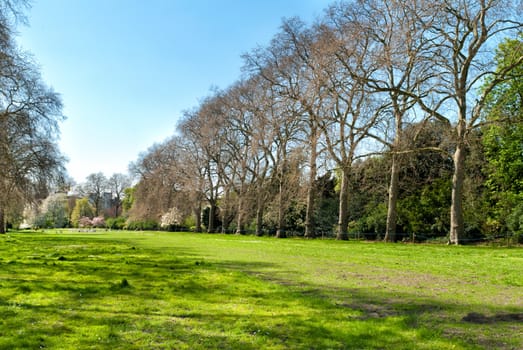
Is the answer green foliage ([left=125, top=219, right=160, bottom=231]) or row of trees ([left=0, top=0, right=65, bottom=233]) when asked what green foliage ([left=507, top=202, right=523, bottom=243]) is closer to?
row of trees ([left=0, top=0, right=65, bottom=233])

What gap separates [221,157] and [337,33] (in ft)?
87.2

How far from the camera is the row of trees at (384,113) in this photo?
78.6 ft

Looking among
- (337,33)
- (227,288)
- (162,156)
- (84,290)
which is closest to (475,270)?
(227,288)

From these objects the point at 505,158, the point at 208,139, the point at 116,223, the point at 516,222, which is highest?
the point at 208,139

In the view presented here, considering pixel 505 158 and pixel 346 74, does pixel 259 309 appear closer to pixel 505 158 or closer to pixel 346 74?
pixel 346 74

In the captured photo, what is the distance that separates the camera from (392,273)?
1131 cm

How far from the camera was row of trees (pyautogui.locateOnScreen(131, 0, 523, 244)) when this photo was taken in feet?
78.6

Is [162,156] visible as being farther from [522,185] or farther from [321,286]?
[321,286]

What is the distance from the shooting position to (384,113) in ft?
96.7

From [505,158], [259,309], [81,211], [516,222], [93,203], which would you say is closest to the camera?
[259,309]

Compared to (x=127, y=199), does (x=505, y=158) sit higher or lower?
higher

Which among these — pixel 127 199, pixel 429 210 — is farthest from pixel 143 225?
pixel 429 210

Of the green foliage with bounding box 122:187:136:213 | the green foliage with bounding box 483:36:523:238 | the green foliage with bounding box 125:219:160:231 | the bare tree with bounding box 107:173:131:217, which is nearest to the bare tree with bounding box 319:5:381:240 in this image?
the green foliage with bounding box 483:36:523:238

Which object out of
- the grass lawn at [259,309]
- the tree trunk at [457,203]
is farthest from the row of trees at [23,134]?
the tree trunk at [457,203]
